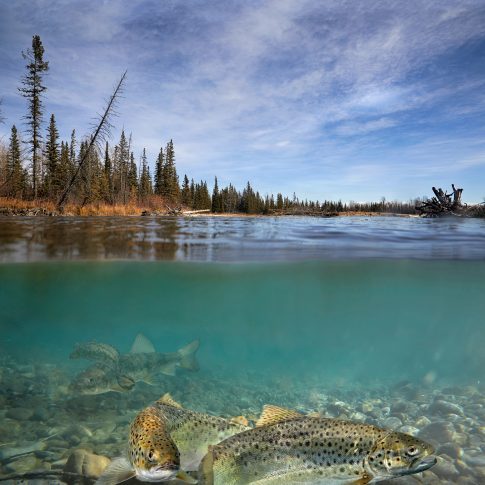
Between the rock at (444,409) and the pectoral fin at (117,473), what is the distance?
830 cm

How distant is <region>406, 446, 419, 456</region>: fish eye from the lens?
3317mm

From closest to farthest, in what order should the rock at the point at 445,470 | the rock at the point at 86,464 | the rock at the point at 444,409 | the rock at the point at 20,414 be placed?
the rock at the point at 86,464 → the rock at the point at 445,470 → the rock at the point at 20,414 → the rock at the point at 444,409

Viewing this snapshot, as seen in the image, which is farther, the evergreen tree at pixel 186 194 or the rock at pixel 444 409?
the evergreen tree at pixel 186 194

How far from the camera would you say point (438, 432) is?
302 inches

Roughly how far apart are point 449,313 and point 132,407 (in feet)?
79.0

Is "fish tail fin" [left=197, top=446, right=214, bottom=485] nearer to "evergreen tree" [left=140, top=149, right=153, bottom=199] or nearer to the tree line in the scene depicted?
the tree line

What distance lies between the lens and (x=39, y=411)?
26.3 ft

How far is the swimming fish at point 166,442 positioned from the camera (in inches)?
120

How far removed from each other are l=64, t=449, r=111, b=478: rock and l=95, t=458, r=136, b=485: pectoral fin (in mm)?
2088

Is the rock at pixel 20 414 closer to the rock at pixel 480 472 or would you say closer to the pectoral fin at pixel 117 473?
the pectoral fin at pixel 117 473

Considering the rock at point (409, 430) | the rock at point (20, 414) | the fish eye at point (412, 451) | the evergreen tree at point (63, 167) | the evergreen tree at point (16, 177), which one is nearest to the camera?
the fish eye at point (412, 451)

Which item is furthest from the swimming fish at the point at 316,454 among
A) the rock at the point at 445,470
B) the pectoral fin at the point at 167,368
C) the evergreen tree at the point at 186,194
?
the evergreen tree at the point at 186,194

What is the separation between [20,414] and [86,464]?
346 cm

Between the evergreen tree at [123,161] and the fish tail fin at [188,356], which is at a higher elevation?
the evergreen tree at [123,161]
